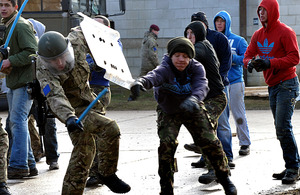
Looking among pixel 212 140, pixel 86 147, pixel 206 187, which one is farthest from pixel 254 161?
pixel 86 147

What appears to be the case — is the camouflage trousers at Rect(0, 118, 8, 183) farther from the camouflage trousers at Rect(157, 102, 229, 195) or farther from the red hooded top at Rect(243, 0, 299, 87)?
the red hooded top at Rect(243, 0, 299, 87)

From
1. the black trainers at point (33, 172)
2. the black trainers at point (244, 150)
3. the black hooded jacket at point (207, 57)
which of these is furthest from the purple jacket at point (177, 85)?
the black trainers at point (244, 150)

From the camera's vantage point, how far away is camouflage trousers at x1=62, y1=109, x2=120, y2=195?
17.4 feet

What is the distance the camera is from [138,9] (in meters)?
20.5

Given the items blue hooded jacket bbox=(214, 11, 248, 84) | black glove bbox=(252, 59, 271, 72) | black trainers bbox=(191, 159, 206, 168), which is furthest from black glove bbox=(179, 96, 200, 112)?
blue hooded jacket bbox=(214, 11, 248, 84)

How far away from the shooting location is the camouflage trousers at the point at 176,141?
5.63 m

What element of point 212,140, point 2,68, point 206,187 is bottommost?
point 206,187

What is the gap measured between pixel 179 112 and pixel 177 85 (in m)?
0.24

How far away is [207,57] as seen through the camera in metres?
6.44

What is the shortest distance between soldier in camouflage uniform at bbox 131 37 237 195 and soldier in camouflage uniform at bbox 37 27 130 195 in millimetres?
Result: 422

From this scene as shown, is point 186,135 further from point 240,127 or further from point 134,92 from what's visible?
point 134,92

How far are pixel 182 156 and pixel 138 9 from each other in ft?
41.6

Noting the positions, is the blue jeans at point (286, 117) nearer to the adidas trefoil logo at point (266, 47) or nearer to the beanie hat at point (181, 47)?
the adidas trefoil logo at point (266, 47)

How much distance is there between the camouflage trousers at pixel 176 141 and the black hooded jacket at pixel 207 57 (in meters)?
0.80
